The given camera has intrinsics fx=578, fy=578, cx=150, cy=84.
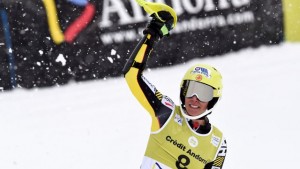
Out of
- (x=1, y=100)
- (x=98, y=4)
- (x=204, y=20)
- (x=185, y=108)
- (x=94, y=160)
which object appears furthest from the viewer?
(x=204, y=20)

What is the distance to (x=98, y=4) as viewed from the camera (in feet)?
31.5

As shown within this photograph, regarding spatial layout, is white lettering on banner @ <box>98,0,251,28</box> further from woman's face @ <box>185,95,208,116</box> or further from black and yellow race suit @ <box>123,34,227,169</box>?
woman's face @ <box>185,95,208,116</box>

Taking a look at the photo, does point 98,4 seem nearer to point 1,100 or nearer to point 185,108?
point 1,100

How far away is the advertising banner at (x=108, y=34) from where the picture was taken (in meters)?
9.27

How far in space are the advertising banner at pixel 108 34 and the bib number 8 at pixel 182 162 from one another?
4.99 metres

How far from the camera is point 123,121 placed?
341 inches

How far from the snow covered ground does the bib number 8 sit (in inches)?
121

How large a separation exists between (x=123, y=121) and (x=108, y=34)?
5.84 ft

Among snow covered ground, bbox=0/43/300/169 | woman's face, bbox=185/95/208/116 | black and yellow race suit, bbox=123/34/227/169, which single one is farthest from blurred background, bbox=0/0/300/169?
woman's face, bbox=185/95/208/116

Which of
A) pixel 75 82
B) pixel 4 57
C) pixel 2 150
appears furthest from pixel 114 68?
pixel 2 150

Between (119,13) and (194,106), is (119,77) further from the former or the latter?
(194,106)

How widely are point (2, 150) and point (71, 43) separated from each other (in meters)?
2.34

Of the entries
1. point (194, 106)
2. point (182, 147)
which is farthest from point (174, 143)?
point (194, 106)

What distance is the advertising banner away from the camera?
9.27 meters
